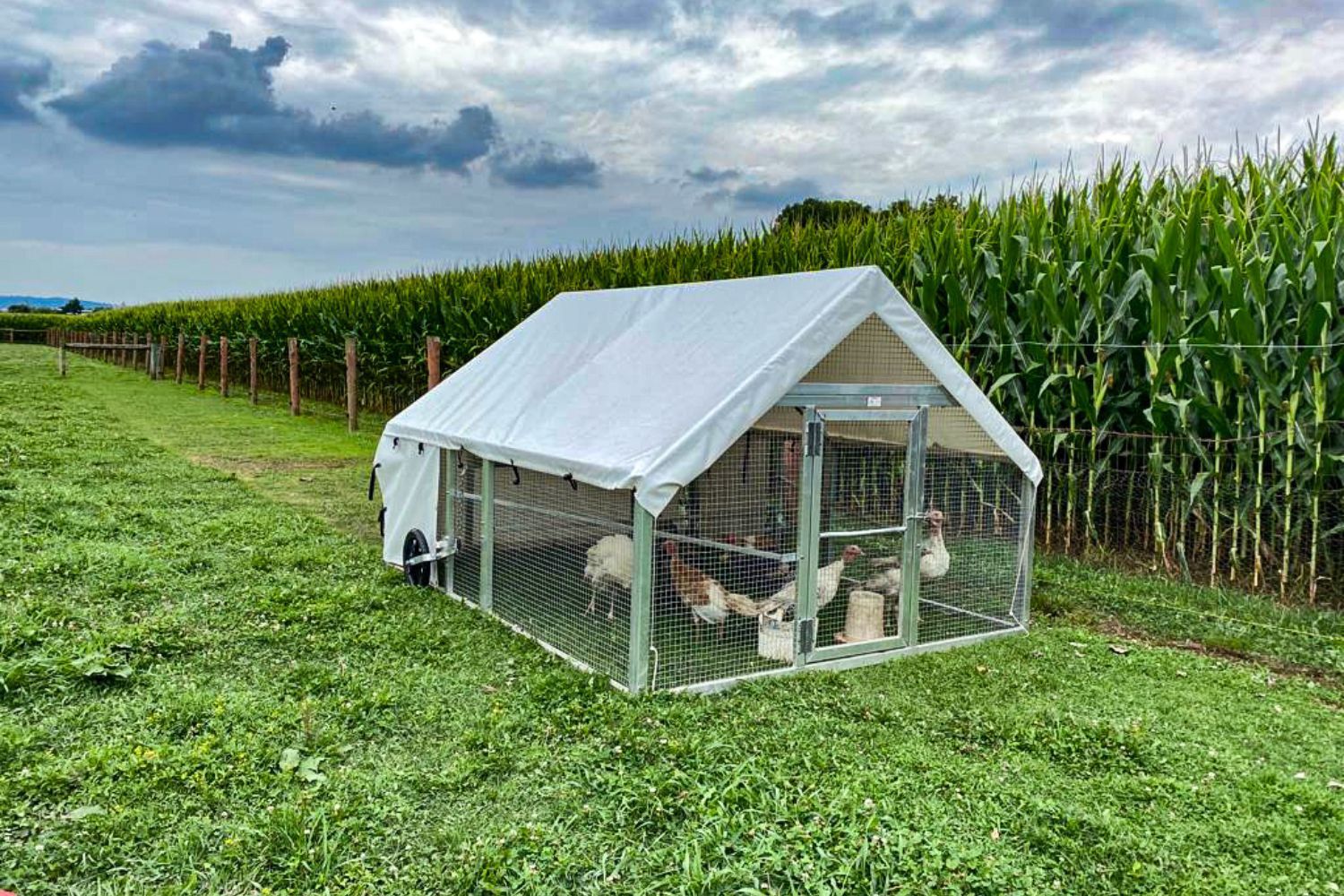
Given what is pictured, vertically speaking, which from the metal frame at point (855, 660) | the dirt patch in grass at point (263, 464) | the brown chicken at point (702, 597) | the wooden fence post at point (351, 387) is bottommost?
the metal frame at point (855, 660)

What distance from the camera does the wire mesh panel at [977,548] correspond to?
5.86m

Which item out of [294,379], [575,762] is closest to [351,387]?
[294,379]

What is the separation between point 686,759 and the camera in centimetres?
385

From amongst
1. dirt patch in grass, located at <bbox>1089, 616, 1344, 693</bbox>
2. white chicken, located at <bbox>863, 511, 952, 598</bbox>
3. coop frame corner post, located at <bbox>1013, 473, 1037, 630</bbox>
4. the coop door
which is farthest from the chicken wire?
dirt patch in grass, located at <bbox>1089, 616, 1344, 693</bbox>

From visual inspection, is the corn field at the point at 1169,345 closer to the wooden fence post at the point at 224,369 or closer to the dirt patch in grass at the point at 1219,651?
the dirt patch in grass at the point at 1219,651

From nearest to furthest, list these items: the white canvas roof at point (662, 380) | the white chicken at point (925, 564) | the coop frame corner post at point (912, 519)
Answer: the white canvas roof at point (662, 380), the coop frame corner post at point (912, 519), the white chicken at point (925, 564)

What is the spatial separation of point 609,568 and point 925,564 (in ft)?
6.14

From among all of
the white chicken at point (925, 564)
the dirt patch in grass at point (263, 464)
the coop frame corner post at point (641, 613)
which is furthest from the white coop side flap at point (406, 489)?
the dirt patch in grass at point (263, 464)

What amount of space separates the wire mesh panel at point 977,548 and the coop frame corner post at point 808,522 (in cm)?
110

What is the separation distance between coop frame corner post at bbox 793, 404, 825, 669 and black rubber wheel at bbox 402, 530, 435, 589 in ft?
9.25

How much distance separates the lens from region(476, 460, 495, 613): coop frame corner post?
593cm

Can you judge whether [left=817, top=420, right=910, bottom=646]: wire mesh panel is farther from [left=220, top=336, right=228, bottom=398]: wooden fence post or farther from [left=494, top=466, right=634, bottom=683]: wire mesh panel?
[left=220, top=336, right=228, bottom=398]: wooden fence post

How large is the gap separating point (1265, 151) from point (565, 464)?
648 centimetres

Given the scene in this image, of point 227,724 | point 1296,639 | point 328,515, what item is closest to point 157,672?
point 227,724
